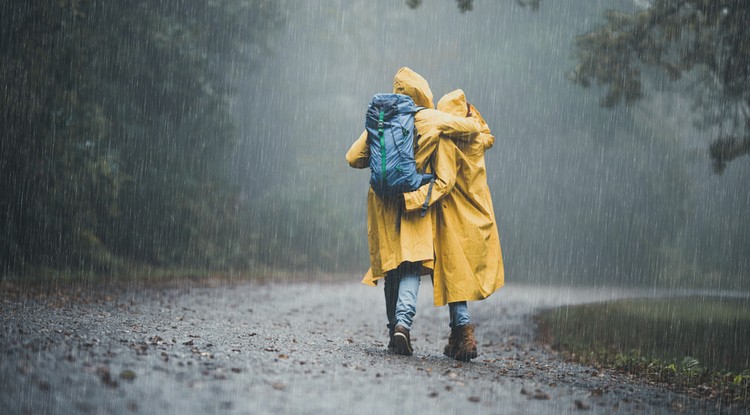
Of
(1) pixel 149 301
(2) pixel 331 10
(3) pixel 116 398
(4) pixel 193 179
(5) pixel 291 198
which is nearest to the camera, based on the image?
(3) pixel 116 398

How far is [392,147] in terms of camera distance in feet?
17.4

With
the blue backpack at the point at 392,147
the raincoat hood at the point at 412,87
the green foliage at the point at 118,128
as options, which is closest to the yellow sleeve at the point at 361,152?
the blue backpack at the point at 392,147

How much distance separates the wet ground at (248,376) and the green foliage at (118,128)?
443 centimetres

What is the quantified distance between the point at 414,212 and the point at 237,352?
160 centimetres

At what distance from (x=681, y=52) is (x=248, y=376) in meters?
8.12

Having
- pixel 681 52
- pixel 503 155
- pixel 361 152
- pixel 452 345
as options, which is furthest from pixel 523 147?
pixel 452 345

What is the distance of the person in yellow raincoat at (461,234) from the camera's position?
5.38m

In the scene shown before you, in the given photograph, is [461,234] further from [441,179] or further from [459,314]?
[459,314]

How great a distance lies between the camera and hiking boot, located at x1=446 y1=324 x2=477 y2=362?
5453 millimetres

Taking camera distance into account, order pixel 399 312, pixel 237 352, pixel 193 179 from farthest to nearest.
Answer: pixel 193 179 → pixel 399 312 → pixel 237 352

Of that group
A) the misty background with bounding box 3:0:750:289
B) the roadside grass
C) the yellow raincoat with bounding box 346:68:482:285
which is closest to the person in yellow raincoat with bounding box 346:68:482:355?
the yellow raincoat with bounding box 346:68:482:285

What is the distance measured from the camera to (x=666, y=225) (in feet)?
83.9

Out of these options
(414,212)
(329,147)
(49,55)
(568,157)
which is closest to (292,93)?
(329,147)

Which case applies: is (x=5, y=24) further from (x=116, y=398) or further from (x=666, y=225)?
(x=666, y=225)
